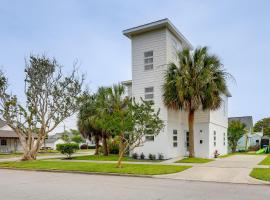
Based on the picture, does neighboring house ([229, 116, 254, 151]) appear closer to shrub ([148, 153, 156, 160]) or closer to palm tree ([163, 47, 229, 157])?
palm tree ([163, 47, 229, 157])

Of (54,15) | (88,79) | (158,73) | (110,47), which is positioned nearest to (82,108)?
(88,79)

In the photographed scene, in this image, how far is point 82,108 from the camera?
25.0 m

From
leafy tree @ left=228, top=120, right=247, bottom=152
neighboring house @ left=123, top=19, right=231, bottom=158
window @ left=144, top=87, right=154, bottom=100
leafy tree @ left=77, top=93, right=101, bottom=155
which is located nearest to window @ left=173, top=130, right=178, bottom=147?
neighboring house @ left=123, top=19, right=231, bottom=158

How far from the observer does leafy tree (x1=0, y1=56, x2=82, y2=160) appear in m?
22.6

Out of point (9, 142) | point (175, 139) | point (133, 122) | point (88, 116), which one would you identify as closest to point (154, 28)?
point (175, 139)

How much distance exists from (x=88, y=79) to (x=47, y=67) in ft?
13.1

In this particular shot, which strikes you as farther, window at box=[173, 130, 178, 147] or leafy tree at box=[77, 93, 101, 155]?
leafy tree at box=[77, 93, 101, 155]

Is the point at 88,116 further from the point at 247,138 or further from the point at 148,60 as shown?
the point at 247,138

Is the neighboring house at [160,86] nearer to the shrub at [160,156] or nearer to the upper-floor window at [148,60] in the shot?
the upper-floor window at [148,60]

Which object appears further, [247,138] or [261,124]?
[261,124]

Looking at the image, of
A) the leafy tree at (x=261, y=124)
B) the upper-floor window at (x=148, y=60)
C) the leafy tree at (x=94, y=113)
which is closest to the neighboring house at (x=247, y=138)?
the leafy tree at (x=261, y=124)

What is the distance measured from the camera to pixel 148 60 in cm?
2128

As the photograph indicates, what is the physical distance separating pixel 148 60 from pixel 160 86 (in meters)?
2.40

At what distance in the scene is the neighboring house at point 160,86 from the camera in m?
20.4
